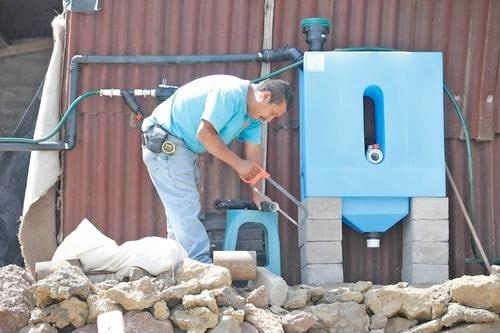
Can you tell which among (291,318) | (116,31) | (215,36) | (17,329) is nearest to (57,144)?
(116,31)

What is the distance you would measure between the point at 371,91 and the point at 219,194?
4.08ft

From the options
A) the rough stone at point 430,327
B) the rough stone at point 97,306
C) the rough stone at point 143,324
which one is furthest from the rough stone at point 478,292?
the rough stone at point 97,306

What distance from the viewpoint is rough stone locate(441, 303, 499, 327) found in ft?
18.0

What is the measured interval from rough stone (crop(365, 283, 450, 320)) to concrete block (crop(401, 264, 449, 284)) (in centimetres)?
68

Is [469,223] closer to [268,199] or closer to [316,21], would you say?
Result: [268,199]

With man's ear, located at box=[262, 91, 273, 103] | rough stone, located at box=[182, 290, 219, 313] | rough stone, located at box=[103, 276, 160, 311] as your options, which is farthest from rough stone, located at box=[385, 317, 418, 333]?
man's ear, located at box=[262, 91, 273, 103]

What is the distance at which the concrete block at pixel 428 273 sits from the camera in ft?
20.7

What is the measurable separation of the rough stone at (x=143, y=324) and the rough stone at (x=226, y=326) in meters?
0.24

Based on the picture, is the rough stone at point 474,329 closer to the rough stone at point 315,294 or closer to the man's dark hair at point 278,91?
the rough stone at point 315,294

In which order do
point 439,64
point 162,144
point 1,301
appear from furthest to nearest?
1. point 439,64
2. point 162,144
3. point 1,301

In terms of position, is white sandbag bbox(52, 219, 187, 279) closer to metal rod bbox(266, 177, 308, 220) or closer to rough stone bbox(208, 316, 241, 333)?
rough stone bbox(208, 316, 241, 333)

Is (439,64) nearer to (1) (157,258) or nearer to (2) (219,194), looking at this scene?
(2) (219,194)

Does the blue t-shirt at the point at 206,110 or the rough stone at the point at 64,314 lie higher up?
the blue t-shirt at the point at 206,110

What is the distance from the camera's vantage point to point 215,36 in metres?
6.87
